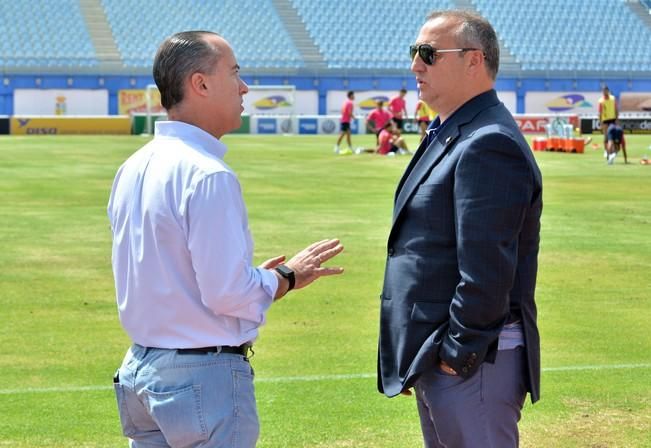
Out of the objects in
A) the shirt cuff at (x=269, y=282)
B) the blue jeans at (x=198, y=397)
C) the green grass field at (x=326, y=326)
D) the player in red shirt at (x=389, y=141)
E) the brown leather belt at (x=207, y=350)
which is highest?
the shirt cuff at (x=269, y=282)

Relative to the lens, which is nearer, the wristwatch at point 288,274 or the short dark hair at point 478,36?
the wristwatch at point 288,274

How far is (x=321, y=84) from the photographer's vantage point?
62.0 metres

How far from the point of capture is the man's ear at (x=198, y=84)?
372 cm

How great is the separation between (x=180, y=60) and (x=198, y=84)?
9cm

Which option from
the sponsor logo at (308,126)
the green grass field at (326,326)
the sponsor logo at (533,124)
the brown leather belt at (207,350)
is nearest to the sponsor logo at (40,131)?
the sponsor logo at (308,126)

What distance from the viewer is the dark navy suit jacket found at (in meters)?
3.87

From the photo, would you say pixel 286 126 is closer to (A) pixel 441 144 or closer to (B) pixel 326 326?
(B) pixel 326 326

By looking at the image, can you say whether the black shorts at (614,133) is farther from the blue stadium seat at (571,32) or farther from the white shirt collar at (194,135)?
the blue stadium seat at (571,32)

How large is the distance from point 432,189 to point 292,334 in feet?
19.5

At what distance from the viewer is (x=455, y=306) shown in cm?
390

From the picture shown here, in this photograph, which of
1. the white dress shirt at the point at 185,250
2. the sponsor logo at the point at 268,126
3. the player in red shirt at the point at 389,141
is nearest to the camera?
the white dress shirt at the point at 185,250

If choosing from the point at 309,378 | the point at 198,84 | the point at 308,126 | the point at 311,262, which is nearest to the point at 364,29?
the point at 308,126

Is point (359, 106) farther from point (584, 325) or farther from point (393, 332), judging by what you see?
point (393, 332)

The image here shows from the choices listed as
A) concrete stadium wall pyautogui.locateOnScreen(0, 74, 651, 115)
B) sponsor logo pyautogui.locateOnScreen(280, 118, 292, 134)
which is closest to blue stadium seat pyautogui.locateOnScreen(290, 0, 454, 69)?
concrete stadium wall pyautogui.locateOnScreen(0, 74, 651, 115)
